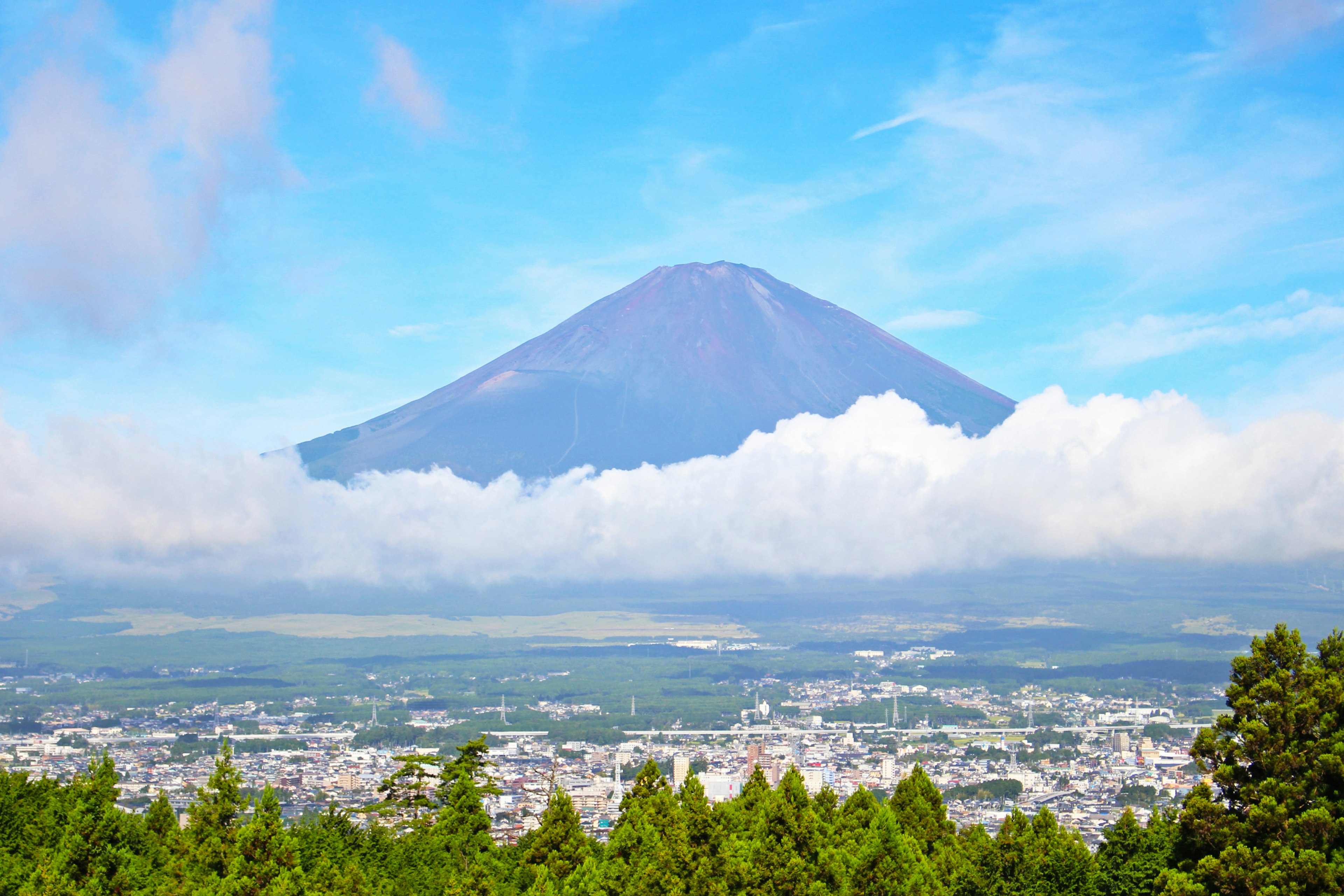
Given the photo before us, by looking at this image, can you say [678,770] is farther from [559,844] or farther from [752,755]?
[559,844]

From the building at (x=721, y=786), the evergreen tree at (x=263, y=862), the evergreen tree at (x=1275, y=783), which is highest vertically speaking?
the evergreen tree at (x=1275, y=783)

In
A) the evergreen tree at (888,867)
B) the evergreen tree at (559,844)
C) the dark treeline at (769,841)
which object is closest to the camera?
the dark treeline at (769,841)

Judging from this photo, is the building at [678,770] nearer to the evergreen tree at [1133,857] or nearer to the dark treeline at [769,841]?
the dark treeline at [769,841]

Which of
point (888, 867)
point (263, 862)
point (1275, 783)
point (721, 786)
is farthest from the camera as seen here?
point (721, 786)

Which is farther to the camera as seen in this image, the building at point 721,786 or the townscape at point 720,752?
the townscape at point 720,752

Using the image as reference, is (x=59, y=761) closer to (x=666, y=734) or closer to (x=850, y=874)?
(x=666, y=734)

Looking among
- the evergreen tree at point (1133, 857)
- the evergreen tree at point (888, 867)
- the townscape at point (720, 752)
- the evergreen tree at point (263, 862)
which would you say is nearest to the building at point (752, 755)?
the townscape at point (720, 752)

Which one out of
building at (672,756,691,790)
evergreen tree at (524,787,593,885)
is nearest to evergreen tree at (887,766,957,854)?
evergreen tree at (524,787,593,885)

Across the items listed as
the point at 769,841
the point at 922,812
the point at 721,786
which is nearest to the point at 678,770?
the point at 721,786

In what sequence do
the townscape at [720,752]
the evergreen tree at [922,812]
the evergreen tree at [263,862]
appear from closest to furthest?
the evergreen tree at [263,862] < the evergreen tree at [922,812] < the townscape at [720,752]

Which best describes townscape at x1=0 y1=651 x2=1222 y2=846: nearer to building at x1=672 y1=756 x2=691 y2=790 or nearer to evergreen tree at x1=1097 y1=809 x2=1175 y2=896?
building at x1=672 y1=756 x2=691 y2=790
